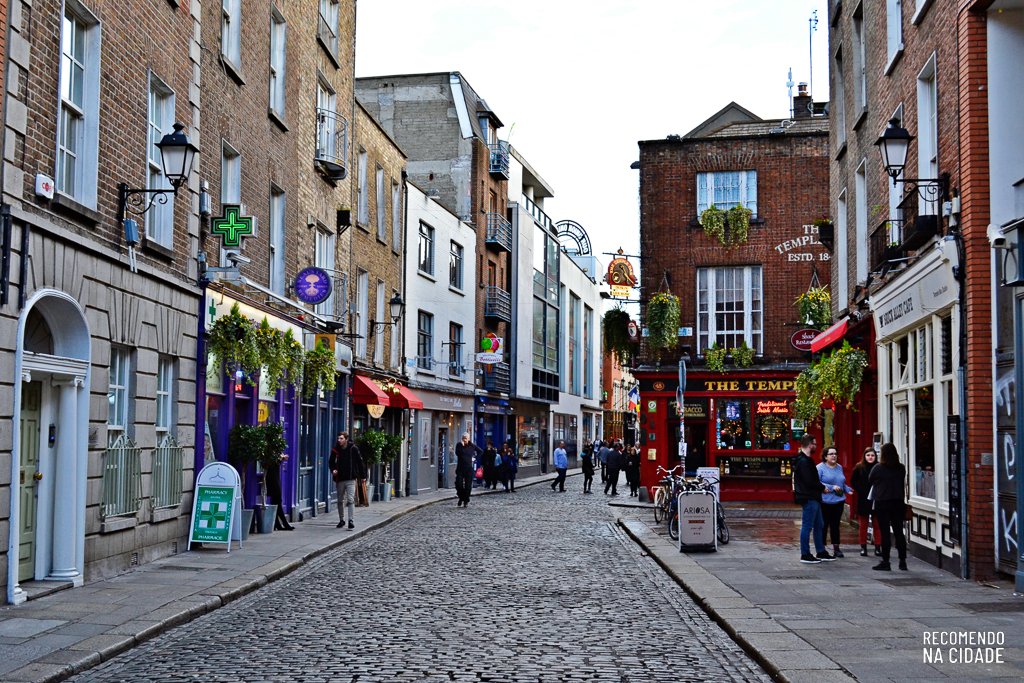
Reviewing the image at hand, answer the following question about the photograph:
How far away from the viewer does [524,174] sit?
189 ft

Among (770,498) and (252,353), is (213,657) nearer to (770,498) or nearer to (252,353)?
(252,353)

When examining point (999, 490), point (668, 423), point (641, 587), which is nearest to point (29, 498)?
point (641, 587)

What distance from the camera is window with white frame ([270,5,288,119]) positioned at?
2242cm

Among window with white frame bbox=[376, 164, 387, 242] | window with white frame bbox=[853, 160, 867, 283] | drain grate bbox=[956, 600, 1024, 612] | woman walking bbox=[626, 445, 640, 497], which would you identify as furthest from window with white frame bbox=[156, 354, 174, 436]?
woman walking bbox=[626, 445, 640, 497]

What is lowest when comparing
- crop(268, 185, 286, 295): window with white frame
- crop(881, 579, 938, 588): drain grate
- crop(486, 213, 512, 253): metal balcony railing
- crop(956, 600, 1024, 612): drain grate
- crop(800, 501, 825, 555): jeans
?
crop(881, 579, 938, 588): drain grate

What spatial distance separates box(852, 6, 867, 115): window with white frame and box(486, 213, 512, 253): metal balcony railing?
26.4 metres

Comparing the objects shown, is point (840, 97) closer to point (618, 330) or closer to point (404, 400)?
point (618, 330)

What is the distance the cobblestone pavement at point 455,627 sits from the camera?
335 inches

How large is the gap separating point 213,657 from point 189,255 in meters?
9.01

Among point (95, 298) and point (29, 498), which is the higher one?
point (95, 298)

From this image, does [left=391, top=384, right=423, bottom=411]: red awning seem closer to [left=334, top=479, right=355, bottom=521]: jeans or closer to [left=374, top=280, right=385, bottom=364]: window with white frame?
[left=374, top=280, right=385, bottom=364]: window with white frame

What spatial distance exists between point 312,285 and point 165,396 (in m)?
7.11

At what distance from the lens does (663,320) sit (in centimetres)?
3250

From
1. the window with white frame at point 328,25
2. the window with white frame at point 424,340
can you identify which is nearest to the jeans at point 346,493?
the window with white frame at point 328,25
